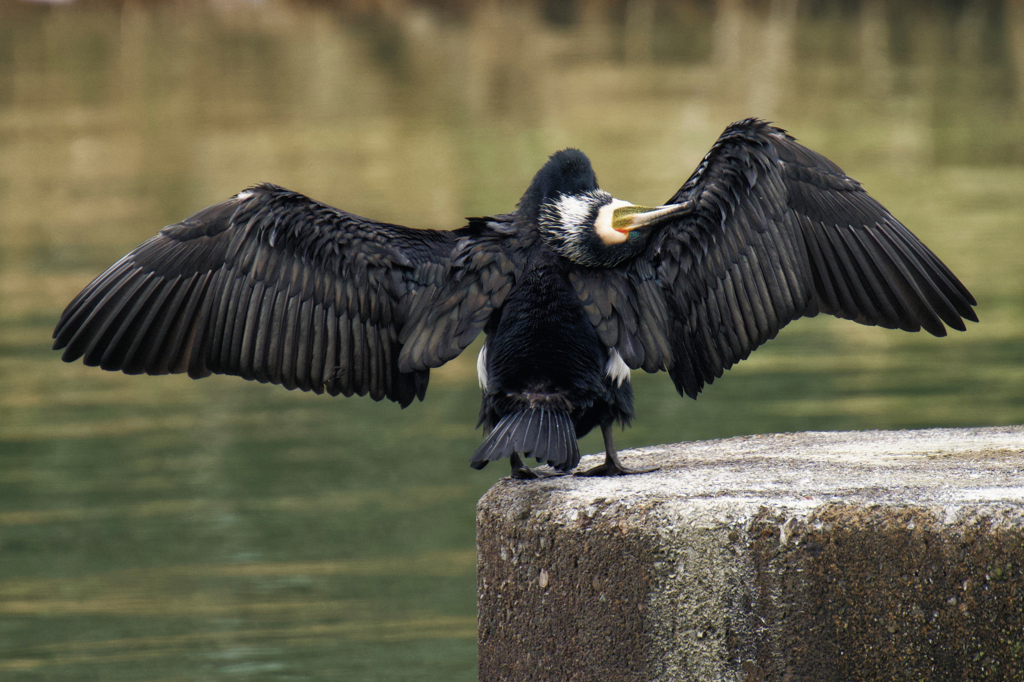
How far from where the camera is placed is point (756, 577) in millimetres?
3877

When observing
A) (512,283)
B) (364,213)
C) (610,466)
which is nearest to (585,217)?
(512,283)

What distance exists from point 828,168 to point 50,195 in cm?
1698

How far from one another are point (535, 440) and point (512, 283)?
0.57 metres

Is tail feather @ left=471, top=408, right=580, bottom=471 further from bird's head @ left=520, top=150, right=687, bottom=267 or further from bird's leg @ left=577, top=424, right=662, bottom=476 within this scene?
bird's head @ left=520, top=150, right=687, bottom=267

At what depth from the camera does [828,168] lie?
4.82 m

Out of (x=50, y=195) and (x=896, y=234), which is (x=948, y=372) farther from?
(x=50, y=195)

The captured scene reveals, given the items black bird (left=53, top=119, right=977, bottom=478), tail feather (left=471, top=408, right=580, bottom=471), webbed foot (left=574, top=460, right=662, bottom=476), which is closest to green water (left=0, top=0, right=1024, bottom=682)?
webbed foot (left=574, top=460, right=662, bottom=476)

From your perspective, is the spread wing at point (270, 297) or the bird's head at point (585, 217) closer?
the bird's head at point (585, 217)

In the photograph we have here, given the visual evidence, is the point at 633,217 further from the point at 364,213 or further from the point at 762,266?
the point at 364,213

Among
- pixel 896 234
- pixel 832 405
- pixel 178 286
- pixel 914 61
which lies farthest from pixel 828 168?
pixel 914 61

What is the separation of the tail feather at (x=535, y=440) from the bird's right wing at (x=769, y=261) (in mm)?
474

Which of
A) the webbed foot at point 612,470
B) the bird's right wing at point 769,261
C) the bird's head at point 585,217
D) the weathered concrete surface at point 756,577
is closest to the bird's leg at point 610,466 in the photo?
the webbed foot at point 612,470

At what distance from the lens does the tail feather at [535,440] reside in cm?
406

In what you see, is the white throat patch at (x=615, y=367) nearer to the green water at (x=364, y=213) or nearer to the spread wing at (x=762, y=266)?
the spread wing at (x=762, y=266)
